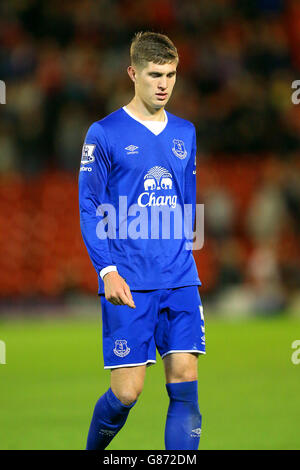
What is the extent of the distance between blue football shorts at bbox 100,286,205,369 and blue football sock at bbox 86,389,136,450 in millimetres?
185

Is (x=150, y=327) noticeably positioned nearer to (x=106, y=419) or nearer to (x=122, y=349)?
(x=122, y=349)

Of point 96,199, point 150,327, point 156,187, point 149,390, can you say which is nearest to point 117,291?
point 150,327

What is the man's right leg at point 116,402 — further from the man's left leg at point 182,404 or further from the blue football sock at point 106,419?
the man's left leg at point 182,404

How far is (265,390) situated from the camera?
7.75 metres

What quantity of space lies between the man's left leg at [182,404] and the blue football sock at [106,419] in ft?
0.75

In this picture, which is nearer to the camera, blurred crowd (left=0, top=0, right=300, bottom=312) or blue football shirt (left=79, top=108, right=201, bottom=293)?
blue football shirt (left=79, top=108, right=201, bottom=293)

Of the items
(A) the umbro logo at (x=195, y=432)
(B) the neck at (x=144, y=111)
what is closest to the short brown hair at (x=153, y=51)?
(B) the neck at (x=144, y=111)

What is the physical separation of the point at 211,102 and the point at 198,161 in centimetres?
169

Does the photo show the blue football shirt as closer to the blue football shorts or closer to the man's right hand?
the blue football shorts

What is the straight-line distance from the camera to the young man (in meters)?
4.67

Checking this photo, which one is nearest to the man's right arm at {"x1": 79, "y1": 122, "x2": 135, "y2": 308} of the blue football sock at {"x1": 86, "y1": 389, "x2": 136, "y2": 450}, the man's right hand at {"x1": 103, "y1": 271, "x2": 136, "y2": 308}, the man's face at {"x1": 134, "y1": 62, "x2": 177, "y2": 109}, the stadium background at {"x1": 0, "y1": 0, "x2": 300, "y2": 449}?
the man's right hand at {"x1": 103, "y1": 271, "x2": 136, "y2": 308}

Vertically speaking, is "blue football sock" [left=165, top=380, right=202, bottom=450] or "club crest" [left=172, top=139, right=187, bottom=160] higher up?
"club crest" [left=172, top=139, right=187, bottom=160]

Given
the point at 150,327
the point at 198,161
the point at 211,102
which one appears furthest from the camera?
the point at 211,102

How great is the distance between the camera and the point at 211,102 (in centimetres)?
1578
